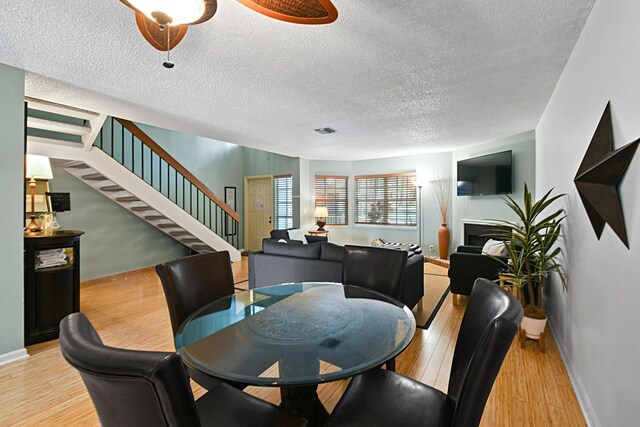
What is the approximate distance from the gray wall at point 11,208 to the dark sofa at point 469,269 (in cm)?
423

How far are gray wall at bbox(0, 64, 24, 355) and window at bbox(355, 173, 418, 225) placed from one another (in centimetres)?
611

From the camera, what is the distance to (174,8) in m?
1.18

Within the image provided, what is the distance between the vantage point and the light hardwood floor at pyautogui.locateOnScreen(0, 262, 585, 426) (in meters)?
1.79

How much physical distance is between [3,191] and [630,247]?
159 inches

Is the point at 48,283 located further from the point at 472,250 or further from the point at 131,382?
the point at 472,250

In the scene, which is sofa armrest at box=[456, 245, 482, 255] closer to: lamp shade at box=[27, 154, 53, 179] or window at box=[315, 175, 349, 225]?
window at box=[315, 175, 349, 225]

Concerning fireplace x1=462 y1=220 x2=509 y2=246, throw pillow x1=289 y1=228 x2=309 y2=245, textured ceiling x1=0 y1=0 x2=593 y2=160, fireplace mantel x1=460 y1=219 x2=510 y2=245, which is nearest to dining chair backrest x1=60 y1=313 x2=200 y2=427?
textured ceiling x1=0 y1=0 x2=593 y2=160

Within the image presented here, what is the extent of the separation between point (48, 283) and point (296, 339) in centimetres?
288

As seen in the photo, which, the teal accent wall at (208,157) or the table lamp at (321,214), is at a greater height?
the teal accent wall at (208,157)

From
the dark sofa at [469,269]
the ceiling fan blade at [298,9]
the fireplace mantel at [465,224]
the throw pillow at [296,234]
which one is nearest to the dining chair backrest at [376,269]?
the ceiling fan blade at [298,9]

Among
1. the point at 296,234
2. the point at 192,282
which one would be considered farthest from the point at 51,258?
the point at 296,234

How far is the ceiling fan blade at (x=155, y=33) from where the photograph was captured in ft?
4.85

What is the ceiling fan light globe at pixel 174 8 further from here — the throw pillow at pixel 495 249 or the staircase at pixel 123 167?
the throw pillow at pixel 495 249

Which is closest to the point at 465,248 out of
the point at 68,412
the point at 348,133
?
the point at 348,133
